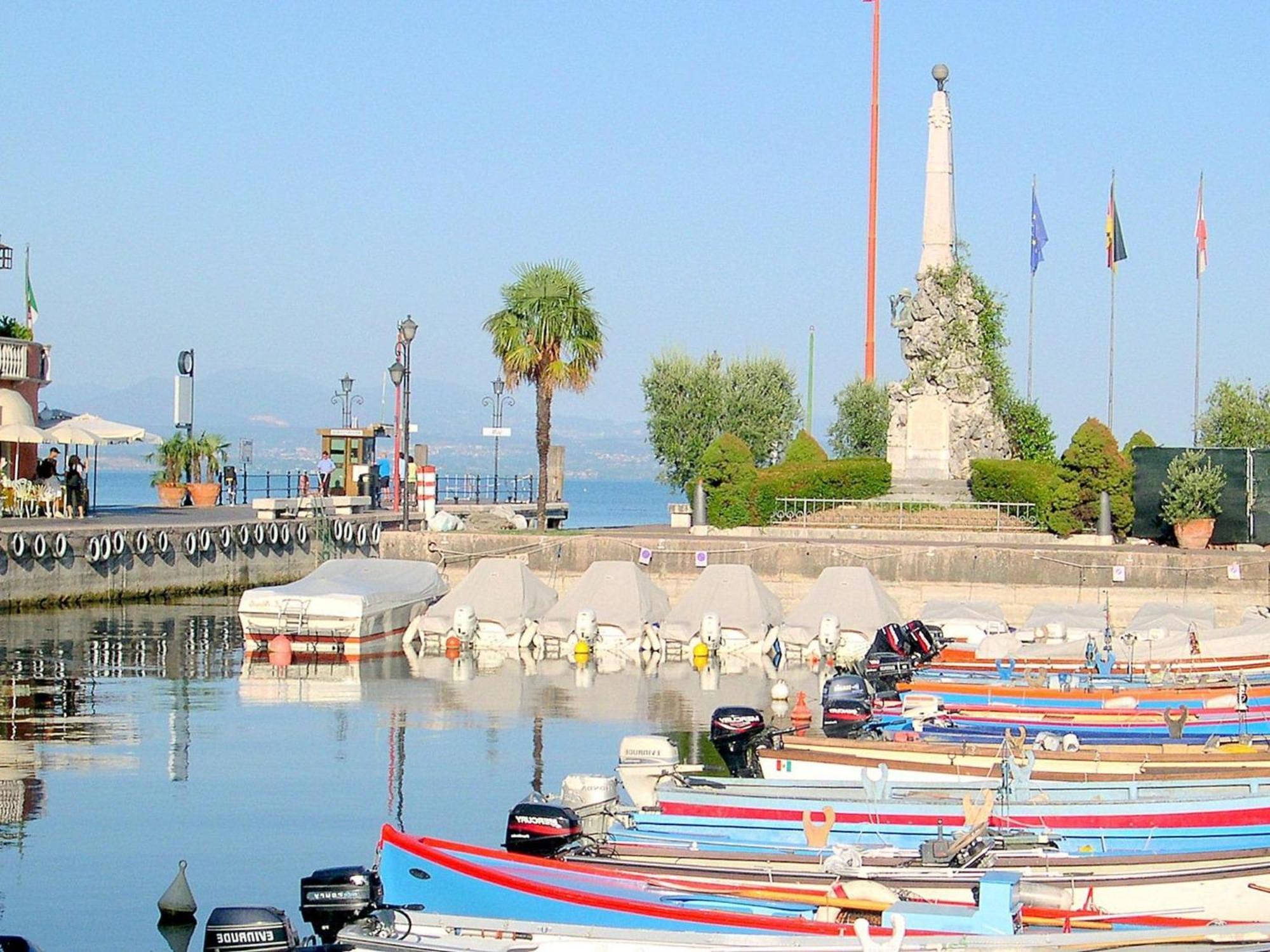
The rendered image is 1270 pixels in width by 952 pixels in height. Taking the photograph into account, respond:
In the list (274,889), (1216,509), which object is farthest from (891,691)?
(1216,509)

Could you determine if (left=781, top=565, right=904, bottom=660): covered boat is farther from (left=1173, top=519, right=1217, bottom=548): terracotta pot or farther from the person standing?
the person standing

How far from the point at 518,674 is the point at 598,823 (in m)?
18.8

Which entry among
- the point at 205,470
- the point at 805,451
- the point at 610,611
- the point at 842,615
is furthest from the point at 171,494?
the point at 842,615

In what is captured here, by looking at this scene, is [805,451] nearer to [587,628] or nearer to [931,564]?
[931,564]

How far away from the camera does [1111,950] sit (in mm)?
13430

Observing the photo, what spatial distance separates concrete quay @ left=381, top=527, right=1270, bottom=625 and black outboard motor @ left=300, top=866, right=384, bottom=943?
27564 millimetres

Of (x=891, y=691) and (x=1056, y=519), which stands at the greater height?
(x=1056, y=519)

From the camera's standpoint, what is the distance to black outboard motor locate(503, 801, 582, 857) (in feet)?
54.3

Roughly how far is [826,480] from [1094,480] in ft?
25.1

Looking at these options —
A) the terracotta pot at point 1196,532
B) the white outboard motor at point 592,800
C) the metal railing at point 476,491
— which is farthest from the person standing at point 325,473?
the white outboard motor at point 592,800

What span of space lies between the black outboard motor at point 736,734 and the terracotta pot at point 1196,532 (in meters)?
24.4

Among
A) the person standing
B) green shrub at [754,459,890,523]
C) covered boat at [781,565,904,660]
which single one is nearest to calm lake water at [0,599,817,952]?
covered boat at [781,565,904,660]

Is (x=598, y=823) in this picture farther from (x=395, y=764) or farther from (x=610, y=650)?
(x=610, y=650)

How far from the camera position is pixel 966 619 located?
122 feet
